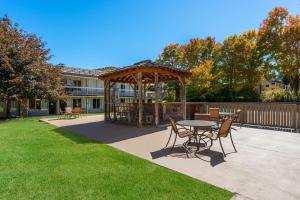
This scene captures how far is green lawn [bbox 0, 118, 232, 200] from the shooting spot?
10.2 feet

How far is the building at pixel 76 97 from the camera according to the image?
76.2ft

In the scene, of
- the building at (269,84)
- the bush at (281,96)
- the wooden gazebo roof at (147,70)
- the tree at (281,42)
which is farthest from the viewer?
the building at (269,84)

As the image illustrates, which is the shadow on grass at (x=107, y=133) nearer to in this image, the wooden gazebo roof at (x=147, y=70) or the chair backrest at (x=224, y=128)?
the wooden gazebo roof at (x=147, y=70)

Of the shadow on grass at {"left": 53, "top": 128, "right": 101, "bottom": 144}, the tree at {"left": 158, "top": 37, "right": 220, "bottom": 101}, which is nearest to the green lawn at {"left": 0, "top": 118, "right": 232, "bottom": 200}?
the shadow on grass at {"left": 53, "top": 128, "right": 101, "bottom": 144}

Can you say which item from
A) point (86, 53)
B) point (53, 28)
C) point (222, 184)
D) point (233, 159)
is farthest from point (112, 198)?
point (86, 53)

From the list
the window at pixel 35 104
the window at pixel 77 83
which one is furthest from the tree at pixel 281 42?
the window at pixel 35 104

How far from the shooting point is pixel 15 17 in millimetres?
18438

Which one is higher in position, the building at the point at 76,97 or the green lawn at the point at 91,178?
the building at the point at 76,97

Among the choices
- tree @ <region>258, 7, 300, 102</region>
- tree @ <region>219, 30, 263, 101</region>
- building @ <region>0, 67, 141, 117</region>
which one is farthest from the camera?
building @ <region>0, 67, 141, 117</region>

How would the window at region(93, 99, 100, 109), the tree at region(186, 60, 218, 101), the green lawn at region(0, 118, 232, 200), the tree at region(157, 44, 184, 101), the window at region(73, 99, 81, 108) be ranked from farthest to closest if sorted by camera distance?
1. the window at region(93, 99, 100, 109)
2. the tree at region(157, 44, 184, 101)
3. the window at region(73, 99, 81, 108)
4. the tree at region(186, 60, 218, 101)
5. the green lawn at region(0, 118, 232, 200)

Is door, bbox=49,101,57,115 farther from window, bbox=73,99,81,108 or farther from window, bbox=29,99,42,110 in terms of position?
window, bbox=73,99,81,108

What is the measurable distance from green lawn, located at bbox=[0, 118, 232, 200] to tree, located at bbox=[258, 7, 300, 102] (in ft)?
67.9

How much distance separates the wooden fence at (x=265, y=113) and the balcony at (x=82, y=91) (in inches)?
652

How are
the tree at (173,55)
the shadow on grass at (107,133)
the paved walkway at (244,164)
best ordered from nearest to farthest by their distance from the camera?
the paved walkway at (244,164) < the shadow on grass at (107,133) < the tree at (173,55)
